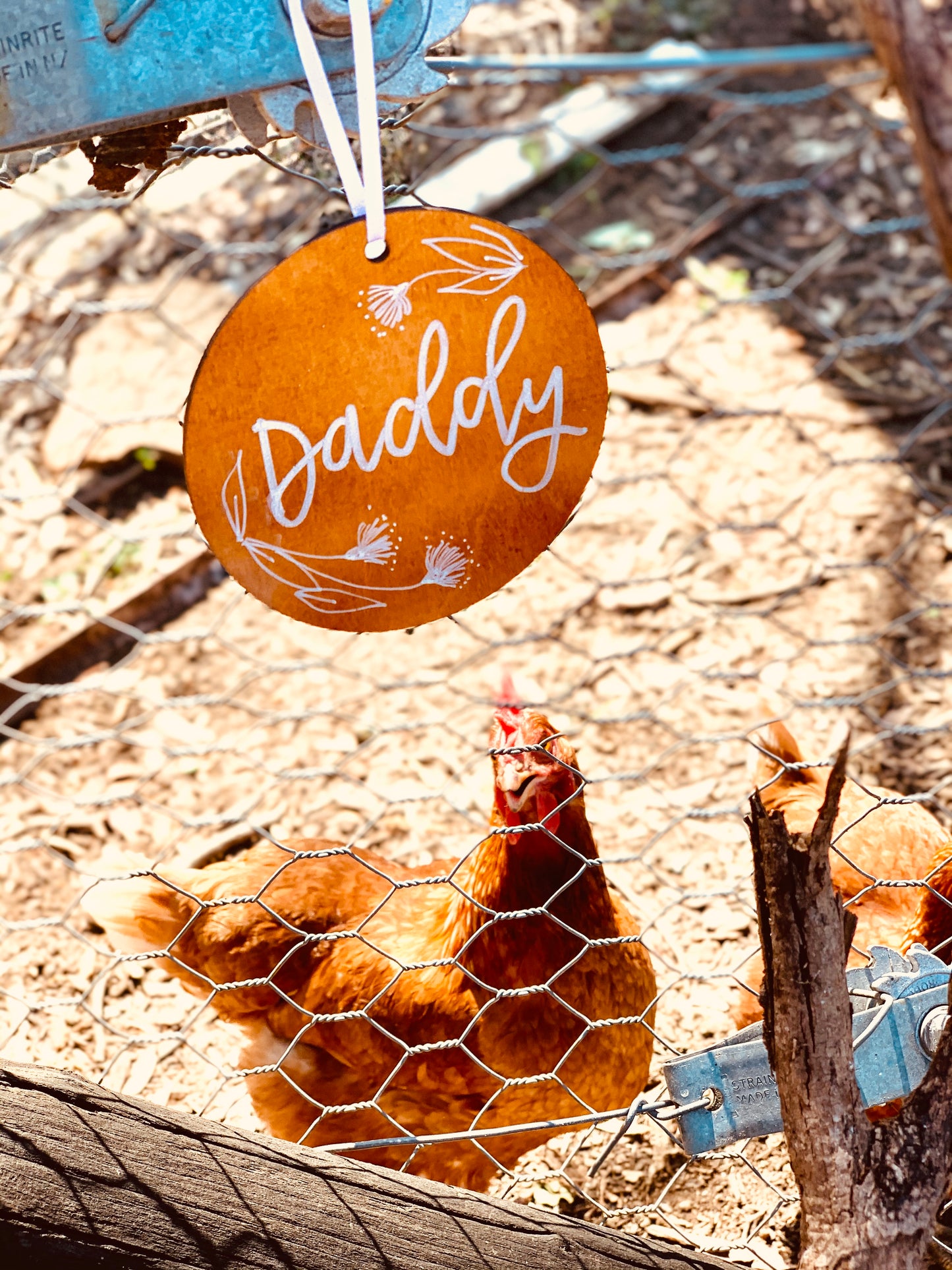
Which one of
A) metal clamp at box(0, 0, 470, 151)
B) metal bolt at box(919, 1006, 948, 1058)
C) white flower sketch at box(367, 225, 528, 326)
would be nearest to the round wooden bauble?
white flower sketch at box(367, 225, 528, 326)

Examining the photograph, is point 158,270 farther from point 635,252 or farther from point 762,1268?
point 762,1268

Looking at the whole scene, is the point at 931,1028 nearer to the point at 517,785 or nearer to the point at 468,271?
the point at 517,785

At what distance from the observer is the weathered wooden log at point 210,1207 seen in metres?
0.71

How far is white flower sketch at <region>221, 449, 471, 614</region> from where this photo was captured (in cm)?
75

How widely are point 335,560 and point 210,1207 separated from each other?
17.7 inches

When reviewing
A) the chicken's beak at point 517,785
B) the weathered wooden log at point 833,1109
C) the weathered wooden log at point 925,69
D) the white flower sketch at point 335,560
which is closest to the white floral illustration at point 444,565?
the white flower sketch at point 335,560

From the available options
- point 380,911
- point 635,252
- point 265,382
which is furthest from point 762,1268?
point 635,252

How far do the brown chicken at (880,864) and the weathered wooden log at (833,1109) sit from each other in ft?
1.22

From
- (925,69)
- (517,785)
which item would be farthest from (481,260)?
(925,69)

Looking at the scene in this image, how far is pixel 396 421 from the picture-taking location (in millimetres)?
740

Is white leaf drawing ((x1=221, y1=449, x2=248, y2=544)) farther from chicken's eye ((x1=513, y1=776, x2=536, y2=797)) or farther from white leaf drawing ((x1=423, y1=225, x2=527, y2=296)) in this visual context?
chicken's eye ((x1=513, y1=776, x2=536, y2=797))

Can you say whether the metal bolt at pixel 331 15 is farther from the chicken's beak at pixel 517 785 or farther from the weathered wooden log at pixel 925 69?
the weathered wooden log at pixel 925 69

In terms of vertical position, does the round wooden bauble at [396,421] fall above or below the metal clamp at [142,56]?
below

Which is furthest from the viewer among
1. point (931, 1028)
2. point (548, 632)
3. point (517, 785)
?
point (548, 632)
